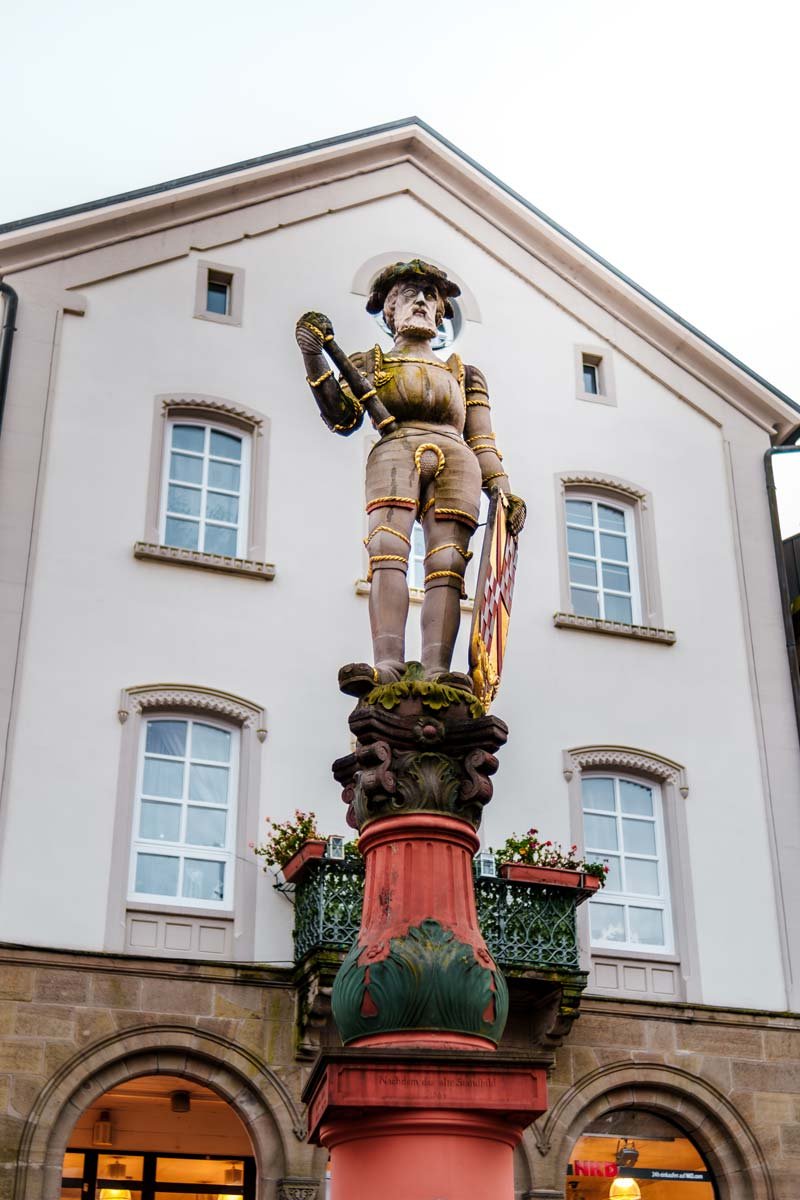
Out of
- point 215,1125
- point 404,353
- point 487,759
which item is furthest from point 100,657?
point 487,759

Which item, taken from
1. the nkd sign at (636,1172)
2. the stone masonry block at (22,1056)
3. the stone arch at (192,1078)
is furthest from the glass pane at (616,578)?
the stone masonry block at (22,1056)

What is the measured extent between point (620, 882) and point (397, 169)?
32.7 feet

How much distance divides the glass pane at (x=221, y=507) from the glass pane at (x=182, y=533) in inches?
9.4

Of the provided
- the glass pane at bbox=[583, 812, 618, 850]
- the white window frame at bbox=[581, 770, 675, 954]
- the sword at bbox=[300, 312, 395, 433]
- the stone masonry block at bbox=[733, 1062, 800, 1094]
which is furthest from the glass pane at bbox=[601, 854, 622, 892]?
the sword at bbox=[300, 312, 395, 433]

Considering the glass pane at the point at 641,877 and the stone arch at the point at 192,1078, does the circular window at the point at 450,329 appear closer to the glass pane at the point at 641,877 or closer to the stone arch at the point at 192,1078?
the glass pane at the point at 641,877

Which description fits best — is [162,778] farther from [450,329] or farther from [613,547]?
[450,329]

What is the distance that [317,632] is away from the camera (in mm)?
17422

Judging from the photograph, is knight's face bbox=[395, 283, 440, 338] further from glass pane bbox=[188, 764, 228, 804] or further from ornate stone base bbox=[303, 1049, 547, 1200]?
glass pane bbox=[188, 764, 228, 804]

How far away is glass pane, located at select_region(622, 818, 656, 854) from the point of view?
17859 millimetres

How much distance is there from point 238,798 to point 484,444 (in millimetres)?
7848

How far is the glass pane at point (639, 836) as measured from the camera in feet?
58.6

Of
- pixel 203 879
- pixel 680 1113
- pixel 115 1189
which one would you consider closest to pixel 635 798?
pixel 680 1113

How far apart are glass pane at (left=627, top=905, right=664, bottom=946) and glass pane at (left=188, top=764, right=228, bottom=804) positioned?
4701mm

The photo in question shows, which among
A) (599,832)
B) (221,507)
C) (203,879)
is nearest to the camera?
(203,879)
